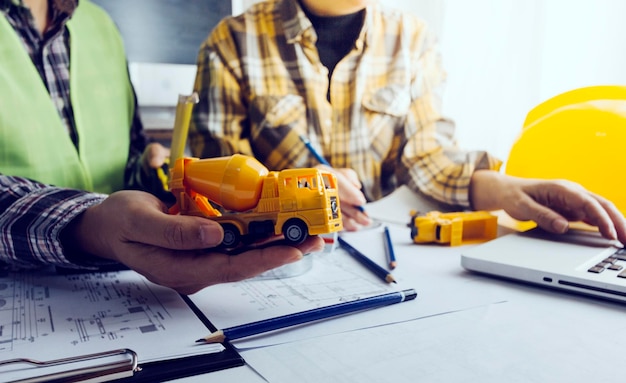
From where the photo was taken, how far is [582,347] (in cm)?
34

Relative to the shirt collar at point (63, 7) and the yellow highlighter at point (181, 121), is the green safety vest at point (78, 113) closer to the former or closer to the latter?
the shirt collar at point (63, 7)

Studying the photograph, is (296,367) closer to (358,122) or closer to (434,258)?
(434,258)

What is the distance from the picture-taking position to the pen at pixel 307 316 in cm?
33

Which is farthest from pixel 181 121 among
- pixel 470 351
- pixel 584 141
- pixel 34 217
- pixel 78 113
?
pixel 584 141

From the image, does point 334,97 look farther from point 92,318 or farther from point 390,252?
point 92,318

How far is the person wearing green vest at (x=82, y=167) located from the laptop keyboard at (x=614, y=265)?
28 cm

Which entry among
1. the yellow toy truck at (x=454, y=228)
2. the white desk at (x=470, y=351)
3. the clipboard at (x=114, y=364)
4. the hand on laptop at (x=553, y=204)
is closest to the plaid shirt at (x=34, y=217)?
the clipboard at (x=114, y=364)

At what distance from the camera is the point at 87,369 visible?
0.93 ft

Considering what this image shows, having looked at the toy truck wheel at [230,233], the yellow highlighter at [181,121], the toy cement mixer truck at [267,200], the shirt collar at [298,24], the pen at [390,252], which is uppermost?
the shirt collar at [298,24]

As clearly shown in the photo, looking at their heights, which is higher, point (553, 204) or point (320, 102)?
point (320, 102)

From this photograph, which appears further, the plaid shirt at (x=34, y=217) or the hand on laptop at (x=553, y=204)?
the hand on laptop at (x=553, y=204)

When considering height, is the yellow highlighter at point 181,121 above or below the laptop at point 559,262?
above

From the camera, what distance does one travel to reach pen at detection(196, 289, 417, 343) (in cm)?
33

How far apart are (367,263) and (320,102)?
1.51 feet
